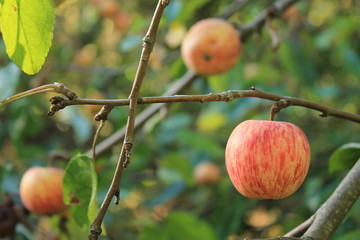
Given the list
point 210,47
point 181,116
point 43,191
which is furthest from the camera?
point 181,116

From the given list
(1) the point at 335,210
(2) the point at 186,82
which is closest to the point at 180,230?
(2) the point at 186,82

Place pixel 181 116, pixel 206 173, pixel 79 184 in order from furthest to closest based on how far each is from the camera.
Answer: pixel 206 173, pixel 181 116, pixel 79 184

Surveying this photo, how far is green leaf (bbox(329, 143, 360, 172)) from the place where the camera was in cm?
120

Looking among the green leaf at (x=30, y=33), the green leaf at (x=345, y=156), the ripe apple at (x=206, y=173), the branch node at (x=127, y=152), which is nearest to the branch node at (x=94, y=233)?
the branch node at (x=127, y=152)

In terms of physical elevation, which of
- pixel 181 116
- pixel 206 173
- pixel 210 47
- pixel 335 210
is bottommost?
pixel 335 210

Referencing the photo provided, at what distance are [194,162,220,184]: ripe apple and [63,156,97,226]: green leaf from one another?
1876mm

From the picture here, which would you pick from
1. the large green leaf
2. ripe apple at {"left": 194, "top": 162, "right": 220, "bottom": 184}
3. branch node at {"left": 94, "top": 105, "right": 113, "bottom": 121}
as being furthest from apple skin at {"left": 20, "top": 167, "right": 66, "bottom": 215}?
ripe apple at {"left": 194, "top": 162, "right": 220, "bottom": 184}

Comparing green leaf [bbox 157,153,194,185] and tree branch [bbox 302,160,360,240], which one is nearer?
tree branch [bbox 302,160,360,240]

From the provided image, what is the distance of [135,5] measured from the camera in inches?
141

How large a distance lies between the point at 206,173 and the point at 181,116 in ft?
1.49

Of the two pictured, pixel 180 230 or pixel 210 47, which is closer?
pixel 210 47

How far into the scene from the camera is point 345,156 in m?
1.22

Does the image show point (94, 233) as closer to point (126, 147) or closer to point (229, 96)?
point (126, 147)

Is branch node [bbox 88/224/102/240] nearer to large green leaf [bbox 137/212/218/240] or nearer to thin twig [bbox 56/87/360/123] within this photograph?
thin twig [bbox 56/87/360/123]
